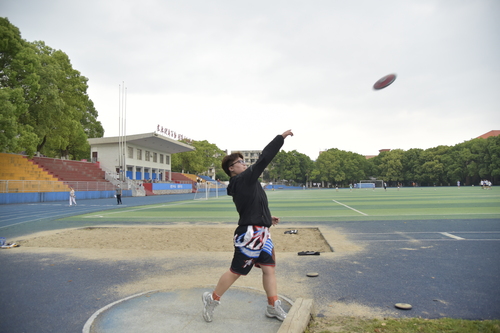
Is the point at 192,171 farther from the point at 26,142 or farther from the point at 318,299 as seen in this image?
the point at 318,299

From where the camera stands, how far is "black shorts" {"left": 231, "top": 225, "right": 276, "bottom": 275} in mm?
3576

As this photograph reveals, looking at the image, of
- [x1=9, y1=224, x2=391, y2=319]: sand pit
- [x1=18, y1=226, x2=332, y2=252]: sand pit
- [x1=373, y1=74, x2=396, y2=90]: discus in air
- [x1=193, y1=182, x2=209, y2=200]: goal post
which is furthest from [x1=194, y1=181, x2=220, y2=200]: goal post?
[x1=373, y1=74, x2=396, y2=90]: discus in air

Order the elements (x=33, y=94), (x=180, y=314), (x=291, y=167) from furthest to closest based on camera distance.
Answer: (x=291, y=167) → (x=33, y=94) → (x=180, y=314)

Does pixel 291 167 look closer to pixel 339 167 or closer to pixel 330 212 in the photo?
pixel 339 167

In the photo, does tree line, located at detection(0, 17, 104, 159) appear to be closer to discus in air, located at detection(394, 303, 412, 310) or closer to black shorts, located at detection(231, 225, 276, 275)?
black shorts, located at detection(231, 225, 276, 275)

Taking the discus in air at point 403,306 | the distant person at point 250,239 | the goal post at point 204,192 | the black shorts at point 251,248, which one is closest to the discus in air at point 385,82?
the distant person at point 250,239

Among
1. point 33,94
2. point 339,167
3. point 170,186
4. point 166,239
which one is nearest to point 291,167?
point 339,167

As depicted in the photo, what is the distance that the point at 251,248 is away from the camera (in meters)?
3.60

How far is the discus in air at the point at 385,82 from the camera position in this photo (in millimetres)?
6514

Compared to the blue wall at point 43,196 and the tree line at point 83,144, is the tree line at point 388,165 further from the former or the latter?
the blue wall at point 43,196

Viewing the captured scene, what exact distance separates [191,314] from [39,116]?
33.5 m

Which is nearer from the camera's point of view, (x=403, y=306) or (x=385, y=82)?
(x=403, y=306)

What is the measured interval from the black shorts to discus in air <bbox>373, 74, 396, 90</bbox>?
4.53 meters

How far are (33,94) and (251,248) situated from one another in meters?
32.1
